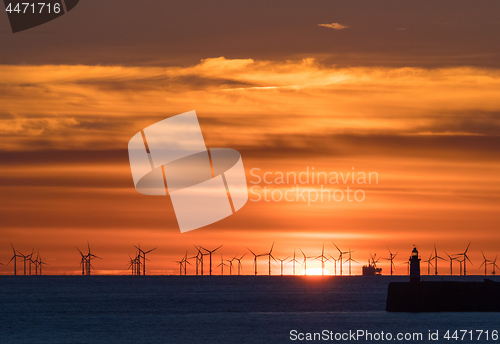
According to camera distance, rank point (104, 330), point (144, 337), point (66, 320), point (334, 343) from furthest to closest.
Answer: point (66, 320) → point (104, 330) → point (144, 337) → point (334, 343)

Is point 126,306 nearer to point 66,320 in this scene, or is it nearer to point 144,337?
point 66,320

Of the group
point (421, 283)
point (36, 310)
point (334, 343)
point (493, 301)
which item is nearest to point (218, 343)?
point (334, 343)

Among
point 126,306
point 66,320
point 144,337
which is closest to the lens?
point 144,337

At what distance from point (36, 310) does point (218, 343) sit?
8743cm

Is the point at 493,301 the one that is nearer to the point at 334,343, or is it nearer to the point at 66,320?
the point at 334,343

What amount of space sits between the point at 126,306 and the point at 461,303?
93.2 meters

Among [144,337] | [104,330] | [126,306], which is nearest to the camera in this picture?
[144,337]

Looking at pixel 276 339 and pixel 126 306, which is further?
pixel 126 306

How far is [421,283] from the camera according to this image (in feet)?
417

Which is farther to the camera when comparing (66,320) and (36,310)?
(36,310)

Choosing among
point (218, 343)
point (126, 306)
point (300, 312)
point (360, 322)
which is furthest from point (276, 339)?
point (126, 306)

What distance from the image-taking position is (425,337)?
103 meters

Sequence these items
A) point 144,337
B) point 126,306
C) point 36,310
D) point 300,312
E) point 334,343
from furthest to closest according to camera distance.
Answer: point 126,306 → point 36,310 → point 300,312 → point 144,337 → point 334,343

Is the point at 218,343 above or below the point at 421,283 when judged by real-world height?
below
